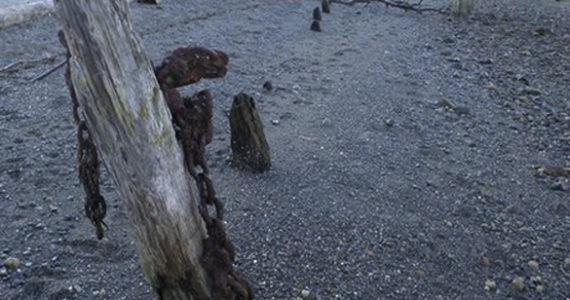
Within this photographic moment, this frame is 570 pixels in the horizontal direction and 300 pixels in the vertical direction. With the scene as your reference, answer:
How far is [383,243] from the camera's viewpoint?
137 inches

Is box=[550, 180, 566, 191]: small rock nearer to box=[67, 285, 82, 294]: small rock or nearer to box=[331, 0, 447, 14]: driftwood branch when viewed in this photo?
box=[67, 285, 82, 294]: small rock

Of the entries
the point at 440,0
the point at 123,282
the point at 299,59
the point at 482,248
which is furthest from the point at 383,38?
the point at 123,282

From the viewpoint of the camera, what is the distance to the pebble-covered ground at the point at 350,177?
126 inches

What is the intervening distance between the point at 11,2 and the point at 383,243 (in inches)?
277

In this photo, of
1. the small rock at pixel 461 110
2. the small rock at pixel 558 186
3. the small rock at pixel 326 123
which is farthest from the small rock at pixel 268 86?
the small rock at pixel 558 186

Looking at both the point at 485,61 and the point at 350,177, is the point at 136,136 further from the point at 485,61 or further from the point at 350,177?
the point at 485,61

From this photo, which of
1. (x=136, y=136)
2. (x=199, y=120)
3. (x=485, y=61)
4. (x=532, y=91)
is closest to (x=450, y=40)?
(x=485, y=61)

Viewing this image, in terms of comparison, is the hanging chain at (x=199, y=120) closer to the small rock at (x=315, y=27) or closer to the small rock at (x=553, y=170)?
the small rock at (x=553, y=170)

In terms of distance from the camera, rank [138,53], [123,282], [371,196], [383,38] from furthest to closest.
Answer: [383,38] → [371,196] → [123,282] → [138,53]

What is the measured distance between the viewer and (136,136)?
200cm

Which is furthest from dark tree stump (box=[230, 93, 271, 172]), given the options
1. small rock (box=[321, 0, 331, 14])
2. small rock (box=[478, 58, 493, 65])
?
small rock (box=[321, 0, 331, 14])

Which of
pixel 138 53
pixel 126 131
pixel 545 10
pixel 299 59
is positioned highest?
pixel 138 53

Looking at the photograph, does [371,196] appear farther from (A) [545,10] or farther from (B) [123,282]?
(A) [545,10]

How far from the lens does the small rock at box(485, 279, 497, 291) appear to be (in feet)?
10.5
